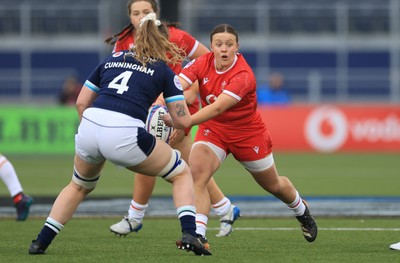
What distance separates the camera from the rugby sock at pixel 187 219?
745cm

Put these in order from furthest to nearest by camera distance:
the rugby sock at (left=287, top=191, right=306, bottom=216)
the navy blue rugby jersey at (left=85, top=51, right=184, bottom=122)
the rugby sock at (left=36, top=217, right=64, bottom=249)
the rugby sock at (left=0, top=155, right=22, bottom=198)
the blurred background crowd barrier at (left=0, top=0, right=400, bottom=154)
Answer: the blurred background crowd barrier at (left=0, top=0, right=400, bottom=154) < the rugby sock at (left=0, top=155, right=22, bottom=198) < the rugby sock at (left=287, top=191, right=306, bottom=216) < the rugby sock at (left=36, top=217, right=64, bottom=249) < the navy blue rugby jersey at (left=85, top=51, right=184, bottom=122)

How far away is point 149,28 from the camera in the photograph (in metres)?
7.60

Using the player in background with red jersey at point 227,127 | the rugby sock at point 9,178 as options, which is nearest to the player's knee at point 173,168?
the player in background with red jersey at point 227,127

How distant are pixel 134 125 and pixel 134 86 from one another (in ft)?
1.03

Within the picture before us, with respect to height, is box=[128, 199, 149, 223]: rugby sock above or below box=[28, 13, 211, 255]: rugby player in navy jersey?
below

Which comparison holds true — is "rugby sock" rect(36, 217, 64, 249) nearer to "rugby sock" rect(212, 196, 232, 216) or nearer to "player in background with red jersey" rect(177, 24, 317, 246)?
"player in background with red jersey" rect(177, 24, 317, 246)

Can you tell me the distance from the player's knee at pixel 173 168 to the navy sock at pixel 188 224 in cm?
36

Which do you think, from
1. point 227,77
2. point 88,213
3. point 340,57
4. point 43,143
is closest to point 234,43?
point 227,77

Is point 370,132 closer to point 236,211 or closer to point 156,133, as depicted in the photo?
point 236,211

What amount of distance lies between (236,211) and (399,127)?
583 inches

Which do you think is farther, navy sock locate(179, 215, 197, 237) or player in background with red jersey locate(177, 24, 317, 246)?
player in background with red jersey locate(177, 24, 317, 246)

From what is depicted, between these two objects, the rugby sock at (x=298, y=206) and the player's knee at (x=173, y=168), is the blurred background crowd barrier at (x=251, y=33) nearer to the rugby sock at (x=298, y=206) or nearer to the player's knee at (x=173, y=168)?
the rugby sock at (x=298, y=206)

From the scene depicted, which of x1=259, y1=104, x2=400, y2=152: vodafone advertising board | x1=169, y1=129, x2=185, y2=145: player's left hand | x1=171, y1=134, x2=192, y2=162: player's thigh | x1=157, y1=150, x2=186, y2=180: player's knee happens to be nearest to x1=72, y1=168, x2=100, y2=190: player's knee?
x1=157, y1=150, x2=186, y2=180: player's knee

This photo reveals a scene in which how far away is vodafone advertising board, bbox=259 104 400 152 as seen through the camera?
23.8m
